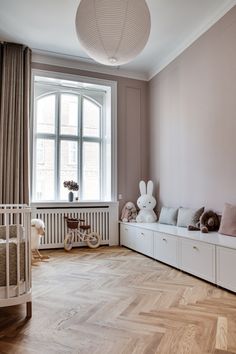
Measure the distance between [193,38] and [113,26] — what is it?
225 cm

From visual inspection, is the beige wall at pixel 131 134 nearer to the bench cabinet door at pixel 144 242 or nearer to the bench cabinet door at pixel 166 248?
the bench cabinet door at pixel 144 242

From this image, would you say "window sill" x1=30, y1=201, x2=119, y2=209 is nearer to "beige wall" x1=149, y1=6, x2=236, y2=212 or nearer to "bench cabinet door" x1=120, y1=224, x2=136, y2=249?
"bench cabinet door" x1=120, y1=224, x2=136, y2=249

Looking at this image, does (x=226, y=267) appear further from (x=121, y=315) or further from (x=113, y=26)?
(x=113, y=26)

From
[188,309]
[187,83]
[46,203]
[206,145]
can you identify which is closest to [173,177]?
[206,145]

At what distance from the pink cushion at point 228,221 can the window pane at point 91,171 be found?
2.63 metres

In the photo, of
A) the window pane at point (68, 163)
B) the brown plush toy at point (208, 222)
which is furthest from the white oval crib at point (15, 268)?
the window pane at point (68, 163)

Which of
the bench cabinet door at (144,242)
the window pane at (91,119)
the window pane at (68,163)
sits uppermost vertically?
the window pane at (91,119)

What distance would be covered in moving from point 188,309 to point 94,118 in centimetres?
401

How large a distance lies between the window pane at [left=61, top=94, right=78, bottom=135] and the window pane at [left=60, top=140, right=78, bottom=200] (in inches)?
9.1

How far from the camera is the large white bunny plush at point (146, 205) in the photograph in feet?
16.3

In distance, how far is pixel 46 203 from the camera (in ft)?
15.7

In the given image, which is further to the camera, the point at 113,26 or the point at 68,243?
the point at 68,243

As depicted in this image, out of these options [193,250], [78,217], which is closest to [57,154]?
[78,217]

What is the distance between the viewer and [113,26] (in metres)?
2.50
